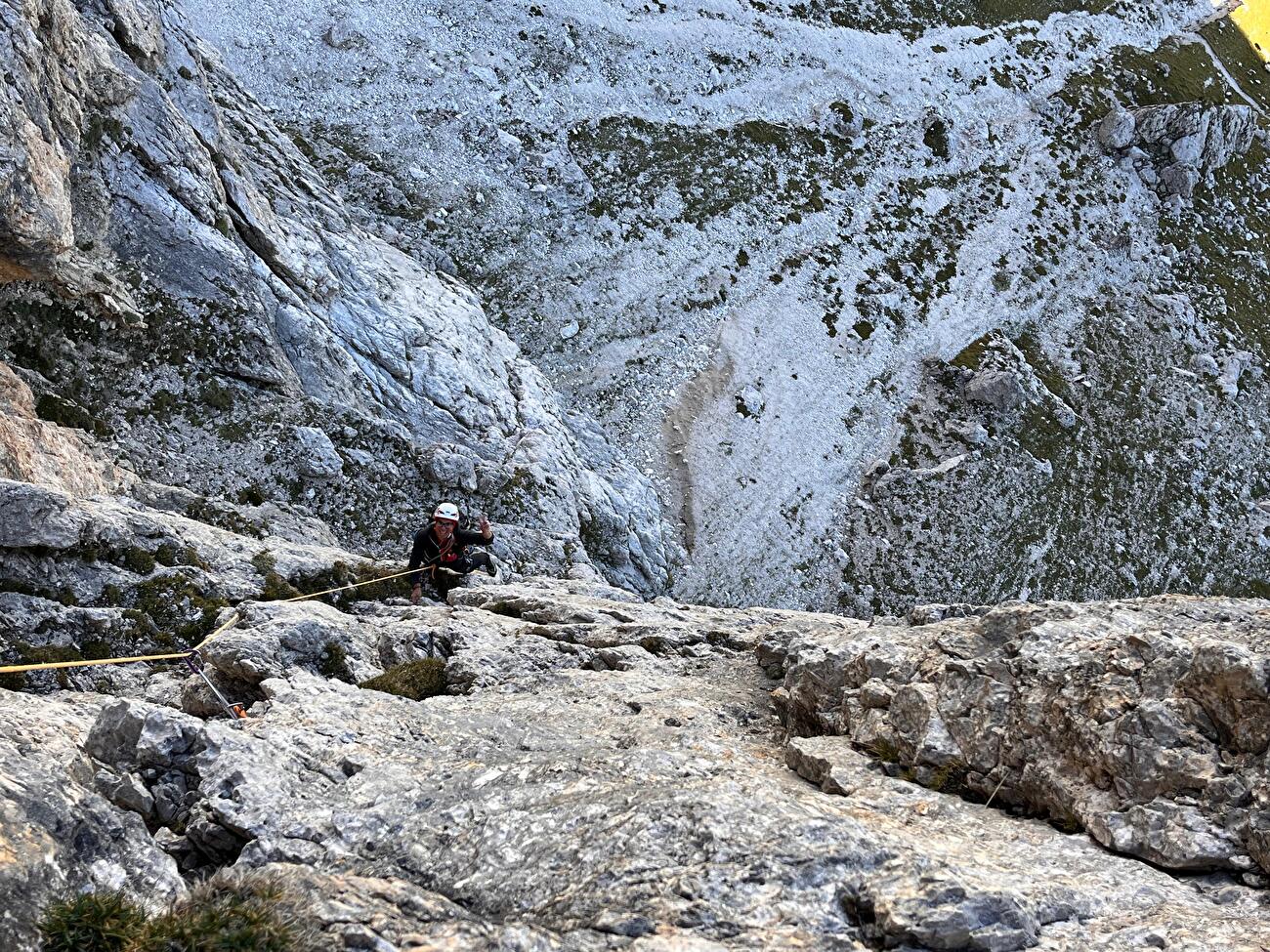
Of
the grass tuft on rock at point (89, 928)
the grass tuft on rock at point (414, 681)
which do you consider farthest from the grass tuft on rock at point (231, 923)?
the grass tuft on rock at point (414, 681)

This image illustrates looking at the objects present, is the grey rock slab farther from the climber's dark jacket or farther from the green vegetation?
the climber's dark jacket

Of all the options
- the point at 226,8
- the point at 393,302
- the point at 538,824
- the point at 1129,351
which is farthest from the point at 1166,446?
the point at 226,8

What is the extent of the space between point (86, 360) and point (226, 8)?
3675 cm

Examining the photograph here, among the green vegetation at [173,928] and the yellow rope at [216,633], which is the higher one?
the green vegetation at [173,928]

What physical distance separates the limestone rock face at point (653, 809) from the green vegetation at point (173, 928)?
32 cm

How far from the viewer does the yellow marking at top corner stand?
88750mm

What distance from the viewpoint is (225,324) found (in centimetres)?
3102

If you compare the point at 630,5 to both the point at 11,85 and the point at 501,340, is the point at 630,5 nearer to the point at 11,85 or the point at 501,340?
the point at 501,340

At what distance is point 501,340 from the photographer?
147 ft

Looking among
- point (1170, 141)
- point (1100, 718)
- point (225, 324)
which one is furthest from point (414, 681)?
point (1170, 141)

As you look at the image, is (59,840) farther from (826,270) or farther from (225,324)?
(826,270)

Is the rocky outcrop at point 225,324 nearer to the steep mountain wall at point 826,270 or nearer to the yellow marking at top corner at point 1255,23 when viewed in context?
the steep mountain wall at point 826,270

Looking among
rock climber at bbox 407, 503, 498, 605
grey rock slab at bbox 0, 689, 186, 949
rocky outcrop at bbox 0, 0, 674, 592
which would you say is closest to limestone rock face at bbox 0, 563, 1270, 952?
grey rock slab at bbox 0, 689, 186, 949

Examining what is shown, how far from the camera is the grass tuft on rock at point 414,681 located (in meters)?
16.7
